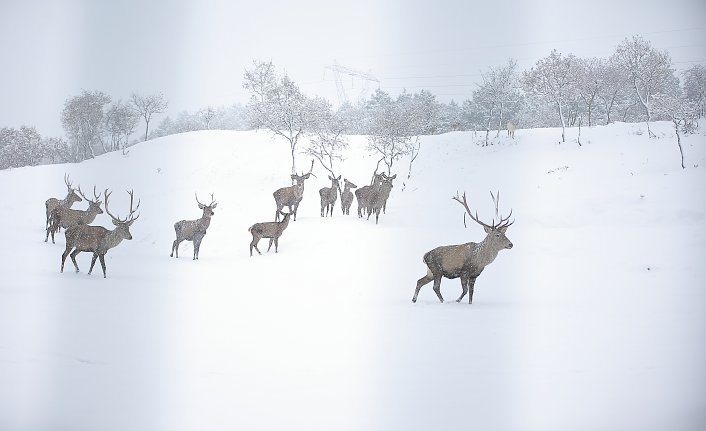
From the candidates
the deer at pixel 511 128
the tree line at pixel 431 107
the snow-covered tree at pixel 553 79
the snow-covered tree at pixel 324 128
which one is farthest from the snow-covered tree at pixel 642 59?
the snow-covered tree at pixel 324 128

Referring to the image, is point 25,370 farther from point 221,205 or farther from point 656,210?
point 221,205

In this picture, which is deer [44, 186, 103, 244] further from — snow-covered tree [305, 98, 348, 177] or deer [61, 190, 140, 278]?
snow-covered tree [305, 98, 348, 177]

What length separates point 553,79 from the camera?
30.5 m

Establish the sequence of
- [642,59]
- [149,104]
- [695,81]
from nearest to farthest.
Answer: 1. [642,59]
2. [695,81]
3. [149,104]

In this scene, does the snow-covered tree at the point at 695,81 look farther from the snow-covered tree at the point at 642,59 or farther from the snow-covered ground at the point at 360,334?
the snow-covered ground at the point at 360,334

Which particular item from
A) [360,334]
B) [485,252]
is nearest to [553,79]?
[485,252]

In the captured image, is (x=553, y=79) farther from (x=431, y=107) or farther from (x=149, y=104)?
(x=149, y=104)

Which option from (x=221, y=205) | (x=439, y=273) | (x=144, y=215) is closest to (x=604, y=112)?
(x=221, y=205)

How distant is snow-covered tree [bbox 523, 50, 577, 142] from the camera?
99.0 feet

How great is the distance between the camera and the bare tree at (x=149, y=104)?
164ft

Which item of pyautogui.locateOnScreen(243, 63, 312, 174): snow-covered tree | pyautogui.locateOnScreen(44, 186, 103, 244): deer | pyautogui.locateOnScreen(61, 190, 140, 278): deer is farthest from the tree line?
pyautogui.locateOnScreen(61, 190, 140, 278): deer

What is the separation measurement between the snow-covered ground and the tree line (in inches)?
423

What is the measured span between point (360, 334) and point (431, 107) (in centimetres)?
3722

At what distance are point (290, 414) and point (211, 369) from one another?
1.17 meters
